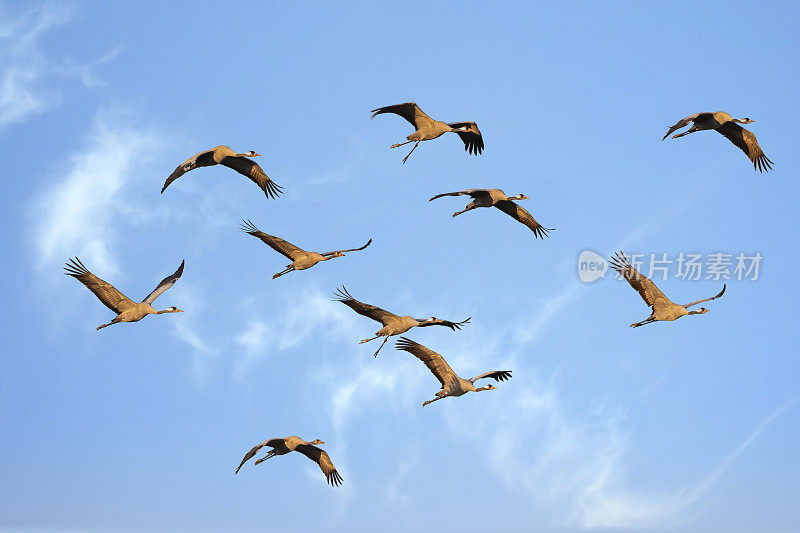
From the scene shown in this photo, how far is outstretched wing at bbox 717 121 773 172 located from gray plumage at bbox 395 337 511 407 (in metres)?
11.3

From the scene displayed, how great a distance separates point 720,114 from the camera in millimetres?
28484

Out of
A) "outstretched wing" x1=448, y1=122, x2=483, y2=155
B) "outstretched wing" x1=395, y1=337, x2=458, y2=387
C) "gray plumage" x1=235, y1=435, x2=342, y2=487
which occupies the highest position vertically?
"outstretched wing" x1=448, y1=122, x2=483, y2=155

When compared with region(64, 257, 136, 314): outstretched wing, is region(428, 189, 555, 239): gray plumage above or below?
above

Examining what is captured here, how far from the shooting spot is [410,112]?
1089 inches

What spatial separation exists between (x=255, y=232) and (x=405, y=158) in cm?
523

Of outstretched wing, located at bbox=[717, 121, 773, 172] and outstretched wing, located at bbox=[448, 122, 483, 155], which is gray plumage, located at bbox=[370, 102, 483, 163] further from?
outstretched wing, located at bbox=[717, 121, 773, 172]

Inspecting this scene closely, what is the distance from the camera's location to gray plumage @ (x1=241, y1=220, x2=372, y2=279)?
85.3ft

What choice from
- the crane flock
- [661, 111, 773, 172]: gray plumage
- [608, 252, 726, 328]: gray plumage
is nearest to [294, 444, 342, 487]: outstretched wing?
the crane flock

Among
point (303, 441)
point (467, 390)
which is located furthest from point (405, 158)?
point (303, 441)

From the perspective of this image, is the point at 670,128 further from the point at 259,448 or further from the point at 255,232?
the point at 259,448

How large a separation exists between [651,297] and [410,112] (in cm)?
911

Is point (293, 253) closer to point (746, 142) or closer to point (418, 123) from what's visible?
point (418, 123)

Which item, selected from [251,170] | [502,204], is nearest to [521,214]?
[502,204]

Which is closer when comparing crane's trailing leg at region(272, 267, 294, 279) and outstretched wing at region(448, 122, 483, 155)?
crane's trailing leg at region(272, 267, 294, 279)
